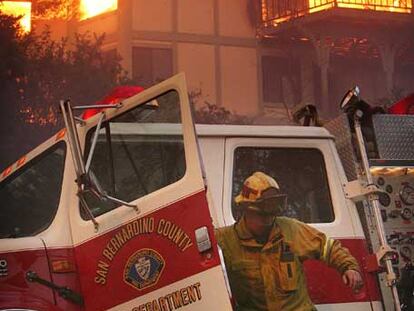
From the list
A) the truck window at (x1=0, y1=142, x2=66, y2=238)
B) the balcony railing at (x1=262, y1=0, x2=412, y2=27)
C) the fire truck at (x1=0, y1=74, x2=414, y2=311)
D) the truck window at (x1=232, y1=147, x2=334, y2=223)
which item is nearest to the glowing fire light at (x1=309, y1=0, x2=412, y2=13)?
the balcony railing at (x1=262, y1=0, x2=412, y2=27)

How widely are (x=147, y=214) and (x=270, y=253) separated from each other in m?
0.68

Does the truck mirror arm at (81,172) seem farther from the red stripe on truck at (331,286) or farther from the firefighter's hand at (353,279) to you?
the firefighter's hand at (353,279)

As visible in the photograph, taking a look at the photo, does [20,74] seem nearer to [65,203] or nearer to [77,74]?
[77,74]

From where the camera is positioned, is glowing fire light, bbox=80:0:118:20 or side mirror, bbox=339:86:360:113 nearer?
side mirror, bbox=339:86:360:113

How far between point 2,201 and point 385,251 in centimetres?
224

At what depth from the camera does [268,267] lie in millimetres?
3168

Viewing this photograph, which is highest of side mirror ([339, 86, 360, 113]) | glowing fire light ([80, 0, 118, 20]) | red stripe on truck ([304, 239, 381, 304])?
glowing fire light ([80, 0, 118, 20])

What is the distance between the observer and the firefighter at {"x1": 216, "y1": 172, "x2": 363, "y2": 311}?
3.15 metres

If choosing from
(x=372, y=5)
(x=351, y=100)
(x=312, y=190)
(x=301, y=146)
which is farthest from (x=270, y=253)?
(x=372, y=5)

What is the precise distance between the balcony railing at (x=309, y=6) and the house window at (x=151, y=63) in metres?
1.83

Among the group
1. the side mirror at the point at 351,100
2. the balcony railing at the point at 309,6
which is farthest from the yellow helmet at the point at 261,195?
the balcony railing at the point at 309,6

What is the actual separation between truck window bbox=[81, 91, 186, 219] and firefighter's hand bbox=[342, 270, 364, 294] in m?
1.08

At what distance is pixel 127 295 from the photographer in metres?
3.05

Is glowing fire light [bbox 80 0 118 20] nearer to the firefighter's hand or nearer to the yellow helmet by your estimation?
the yellow helmet
